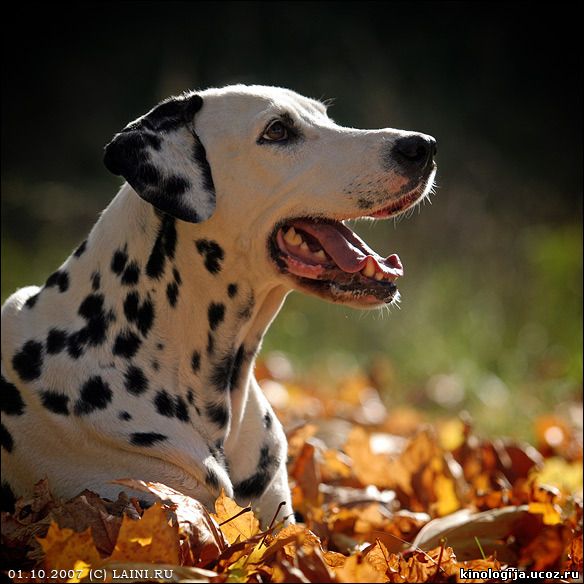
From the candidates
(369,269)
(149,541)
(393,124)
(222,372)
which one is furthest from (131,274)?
(393,124)

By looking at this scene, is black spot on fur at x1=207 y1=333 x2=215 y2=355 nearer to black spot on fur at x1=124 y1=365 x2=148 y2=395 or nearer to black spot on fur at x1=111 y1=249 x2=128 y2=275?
black spot on fur at x1=124 y1=365 x2=148 y2=395

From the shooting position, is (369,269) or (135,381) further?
(369,269)

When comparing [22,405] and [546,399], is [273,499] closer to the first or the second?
[22,405]

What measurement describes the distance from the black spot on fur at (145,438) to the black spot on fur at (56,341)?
1.44 feet

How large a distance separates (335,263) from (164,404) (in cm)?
81

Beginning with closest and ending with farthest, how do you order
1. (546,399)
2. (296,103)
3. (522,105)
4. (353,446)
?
(296,103), (353,446), (546,399), (522,105)

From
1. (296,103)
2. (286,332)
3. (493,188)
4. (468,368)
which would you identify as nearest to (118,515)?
(296,103)

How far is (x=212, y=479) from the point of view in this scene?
323 cm

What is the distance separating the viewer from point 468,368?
7699 millimetres

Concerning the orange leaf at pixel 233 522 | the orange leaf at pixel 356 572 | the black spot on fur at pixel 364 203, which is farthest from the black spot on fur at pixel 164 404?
the orange leaf at pixel 356 572

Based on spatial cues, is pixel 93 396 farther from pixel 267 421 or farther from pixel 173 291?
pixel 267 421

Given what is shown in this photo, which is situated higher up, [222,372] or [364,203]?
[364,203]

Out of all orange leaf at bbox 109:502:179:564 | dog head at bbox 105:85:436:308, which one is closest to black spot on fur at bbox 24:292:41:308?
dog head at bbox 105:85:436:308

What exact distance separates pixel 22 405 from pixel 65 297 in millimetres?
423
